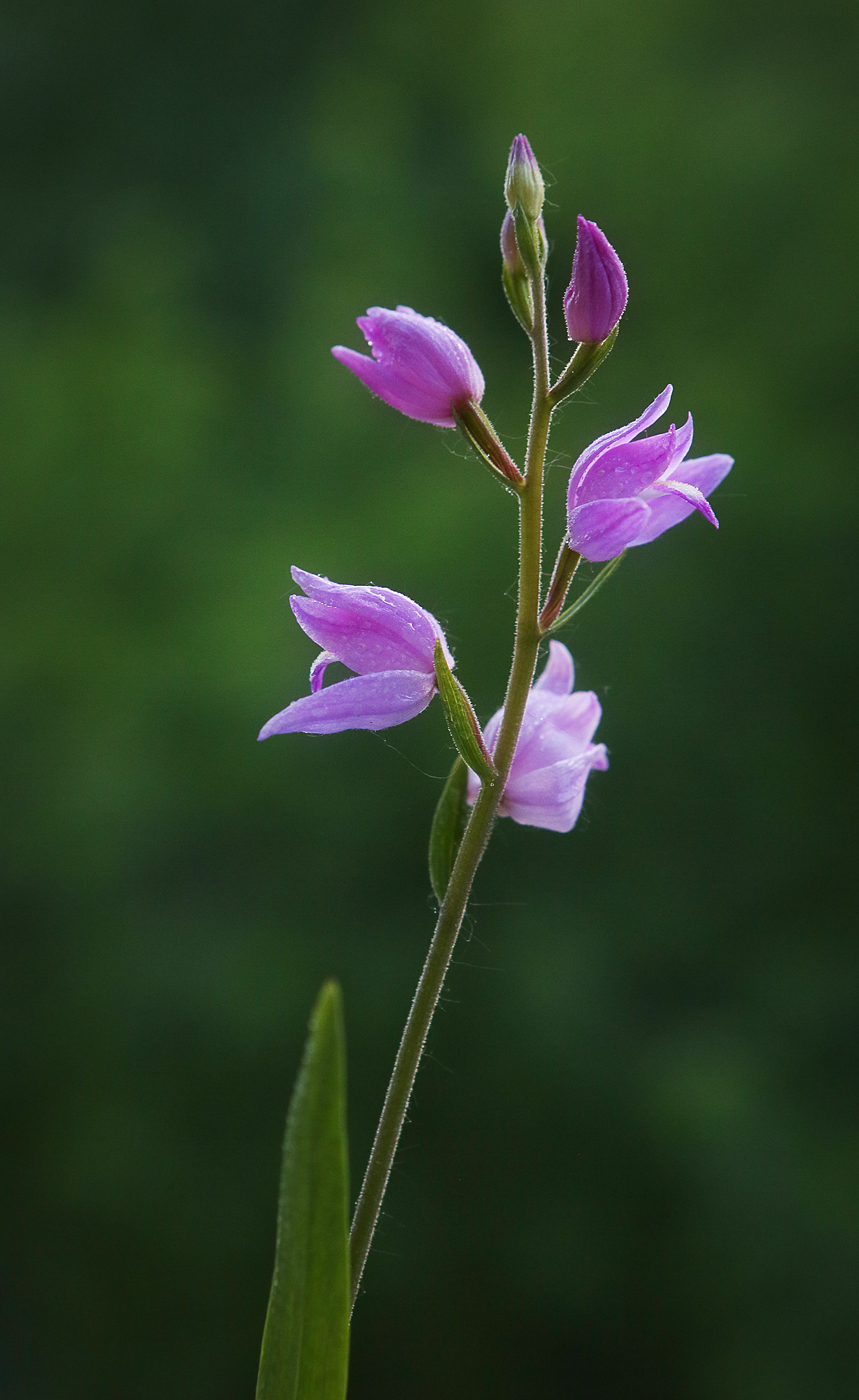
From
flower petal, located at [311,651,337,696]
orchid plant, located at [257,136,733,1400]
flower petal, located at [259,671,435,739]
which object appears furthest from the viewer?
flower petal, located at [311,651,337,696]

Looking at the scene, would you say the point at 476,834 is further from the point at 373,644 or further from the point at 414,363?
the point at 414,363

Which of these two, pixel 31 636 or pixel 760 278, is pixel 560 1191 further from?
pixel 760 278

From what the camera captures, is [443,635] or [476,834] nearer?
[476,834]

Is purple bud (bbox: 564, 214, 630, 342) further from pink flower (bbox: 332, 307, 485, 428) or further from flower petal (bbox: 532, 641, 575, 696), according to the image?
flower petal (bbox: 532, 641, 575, 696)

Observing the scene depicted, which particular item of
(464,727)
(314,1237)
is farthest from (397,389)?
(314,1237)

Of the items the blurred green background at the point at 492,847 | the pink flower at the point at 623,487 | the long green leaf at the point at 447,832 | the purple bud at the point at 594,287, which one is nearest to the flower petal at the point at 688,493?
the pink flower at the point at 623,487

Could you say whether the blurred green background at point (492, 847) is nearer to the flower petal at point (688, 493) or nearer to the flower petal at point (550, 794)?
the flower petal at point (550, 794)

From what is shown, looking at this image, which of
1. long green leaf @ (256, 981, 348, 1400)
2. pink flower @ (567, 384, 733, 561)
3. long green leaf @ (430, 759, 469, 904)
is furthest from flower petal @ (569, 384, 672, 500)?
long green leaf @ (256, 981, 348, 1400)
